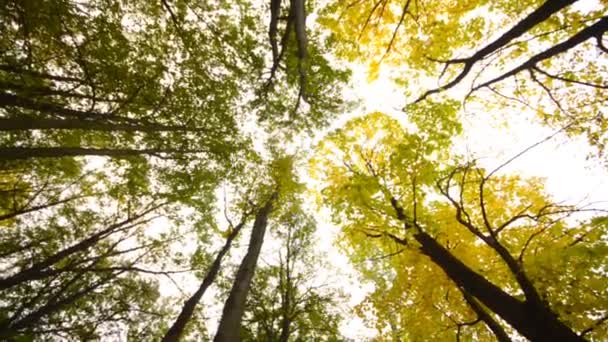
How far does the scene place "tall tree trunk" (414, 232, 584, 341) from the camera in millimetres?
2816

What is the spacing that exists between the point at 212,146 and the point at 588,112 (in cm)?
721

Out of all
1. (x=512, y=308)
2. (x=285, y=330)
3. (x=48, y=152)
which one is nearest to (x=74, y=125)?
(x=48, y=152)

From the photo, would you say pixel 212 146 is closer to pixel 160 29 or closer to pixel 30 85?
pixel 160 29

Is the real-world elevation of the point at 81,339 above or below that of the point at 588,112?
below

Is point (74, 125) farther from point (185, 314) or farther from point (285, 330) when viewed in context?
point (285, 330)

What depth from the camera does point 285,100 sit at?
7734 millimetres

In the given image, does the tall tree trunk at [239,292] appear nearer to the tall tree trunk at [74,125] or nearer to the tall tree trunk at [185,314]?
the tall tree trunk at [185,314]

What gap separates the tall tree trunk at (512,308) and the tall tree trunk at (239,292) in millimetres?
3842

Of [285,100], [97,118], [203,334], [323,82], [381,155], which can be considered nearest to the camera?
[97,118]

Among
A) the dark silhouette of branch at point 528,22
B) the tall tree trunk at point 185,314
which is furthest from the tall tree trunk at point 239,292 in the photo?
the dark silhouette of branch at point 528,22

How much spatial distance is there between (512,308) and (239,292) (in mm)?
4959

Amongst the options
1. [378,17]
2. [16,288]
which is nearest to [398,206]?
[378,17]

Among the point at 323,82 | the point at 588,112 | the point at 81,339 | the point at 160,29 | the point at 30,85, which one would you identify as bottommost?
the point at 81,339

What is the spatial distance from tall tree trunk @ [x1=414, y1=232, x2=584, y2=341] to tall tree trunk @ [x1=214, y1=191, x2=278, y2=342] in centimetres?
384
